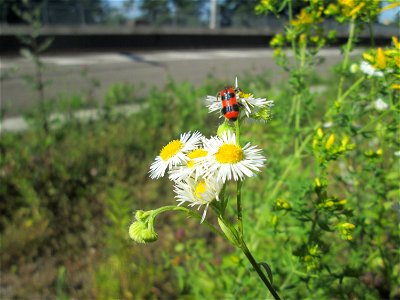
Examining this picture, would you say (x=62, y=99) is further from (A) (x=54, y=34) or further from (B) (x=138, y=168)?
(A) (x=54, y=34)

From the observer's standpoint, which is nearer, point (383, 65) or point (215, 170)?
point (215, 170)

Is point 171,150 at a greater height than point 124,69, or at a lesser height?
greater

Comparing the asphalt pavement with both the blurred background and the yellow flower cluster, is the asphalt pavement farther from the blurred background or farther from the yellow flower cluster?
the yellow flower cluster

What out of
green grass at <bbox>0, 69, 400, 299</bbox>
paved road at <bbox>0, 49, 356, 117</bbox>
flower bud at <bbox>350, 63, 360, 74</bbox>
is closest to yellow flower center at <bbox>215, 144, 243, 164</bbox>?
green grass at <bbox>0, 69, 400, 299</bbox>

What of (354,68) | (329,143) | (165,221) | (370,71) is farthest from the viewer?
(165,221)

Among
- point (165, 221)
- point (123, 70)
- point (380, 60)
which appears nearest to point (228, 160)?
point (380, 60)

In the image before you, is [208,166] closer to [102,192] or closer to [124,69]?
[102,192]
